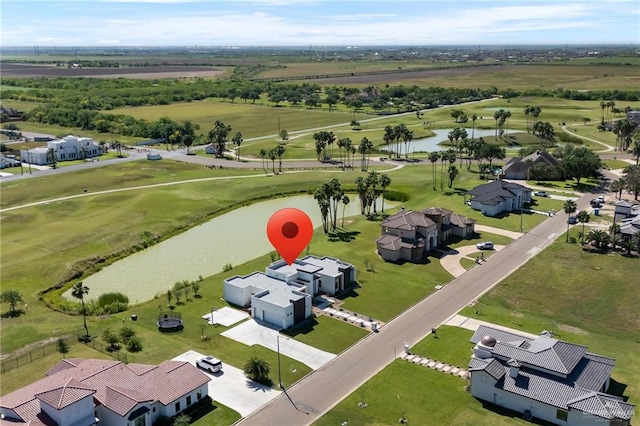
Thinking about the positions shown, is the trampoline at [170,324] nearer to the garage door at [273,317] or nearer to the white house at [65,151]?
the garage door at [273,317]

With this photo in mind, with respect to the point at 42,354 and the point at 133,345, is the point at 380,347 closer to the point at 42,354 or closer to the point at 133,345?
the point at 133,345

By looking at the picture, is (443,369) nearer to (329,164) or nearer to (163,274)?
(163,274)

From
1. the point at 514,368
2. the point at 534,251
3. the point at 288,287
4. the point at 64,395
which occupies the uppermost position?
the point at 64,395

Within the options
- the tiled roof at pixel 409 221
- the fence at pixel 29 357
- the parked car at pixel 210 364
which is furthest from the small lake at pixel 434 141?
the fence at pixel 29 357

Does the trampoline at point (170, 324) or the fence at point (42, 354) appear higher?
the trampoline at point (170, 324)

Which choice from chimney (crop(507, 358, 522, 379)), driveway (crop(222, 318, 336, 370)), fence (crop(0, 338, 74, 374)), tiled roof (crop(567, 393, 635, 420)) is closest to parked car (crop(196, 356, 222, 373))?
driveway (crop(222, 318, 336, 370))

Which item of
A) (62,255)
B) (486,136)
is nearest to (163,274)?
(62,255)

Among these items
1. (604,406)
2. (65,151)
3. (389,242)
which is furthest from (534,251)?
(65,151)
